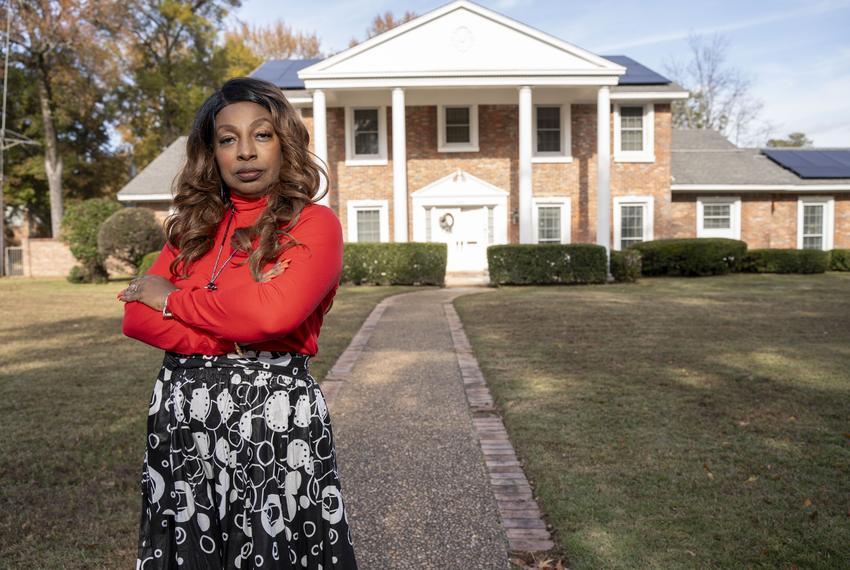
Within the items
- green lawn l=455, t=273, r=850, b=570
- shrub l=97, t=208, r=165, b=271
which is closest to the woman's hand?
green lawn l=455, t=273, r=850, b=570

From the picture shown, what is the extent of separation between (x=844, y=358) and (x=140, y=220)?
18.8m

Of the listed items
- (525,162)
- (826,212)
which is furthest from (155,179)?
(826,212)

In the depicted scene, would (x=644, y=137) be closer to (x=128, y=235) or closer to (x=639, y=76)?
(x=639, y=76)

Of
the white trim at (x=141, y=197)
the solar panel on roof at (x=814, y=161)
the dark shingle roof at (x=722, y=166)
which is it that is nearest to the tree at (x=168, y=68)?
the white trim at (x=141, y=197)

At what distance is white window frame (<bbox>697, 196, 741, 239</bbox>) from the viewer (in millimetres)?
22891

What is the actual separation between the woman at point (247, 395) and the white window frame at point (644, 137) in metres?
21.4

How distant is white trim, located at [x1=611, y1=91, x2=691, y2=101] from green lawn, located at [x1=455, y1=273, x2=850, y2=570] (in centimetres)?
1270

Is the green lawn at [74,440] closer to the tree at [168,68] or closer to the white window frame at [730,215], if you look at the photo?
the white window frame at [730,215]

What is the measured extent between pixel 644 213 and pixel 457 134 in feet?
22.0

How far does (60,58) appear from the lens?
29.8 meters

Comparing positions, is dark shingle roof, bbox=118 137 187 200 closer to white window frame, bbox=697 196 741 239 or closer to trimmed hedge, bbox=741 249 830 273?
white window frame, bbox=697 196 741 239

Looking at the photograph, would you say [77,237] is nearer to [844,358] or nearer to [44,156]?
[44,156]

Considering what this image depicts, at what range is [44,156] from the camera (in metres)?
33.5

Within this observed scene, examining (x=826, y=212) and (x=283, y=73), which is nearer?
(x=826, y=212)
